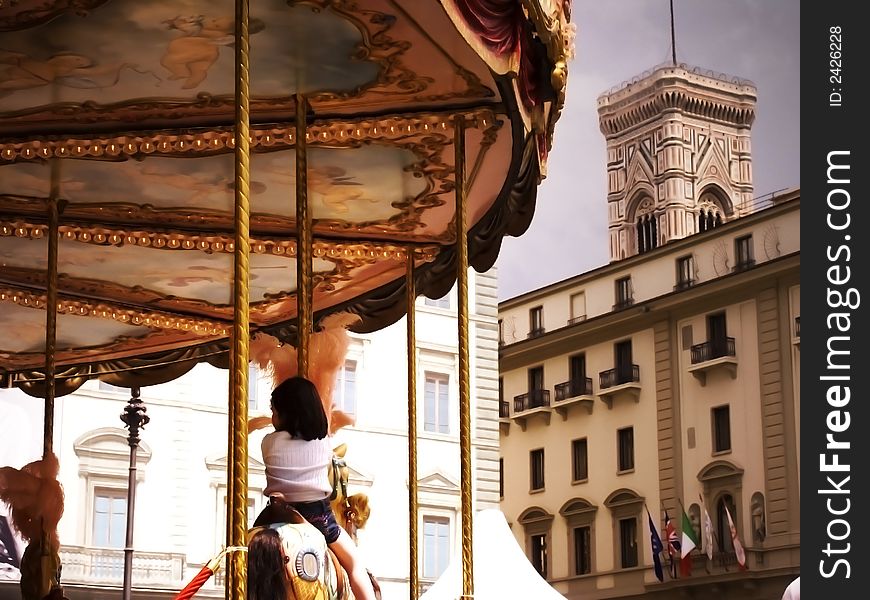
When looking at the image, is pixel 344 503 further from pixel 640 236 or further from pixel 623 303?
pixel 640 236

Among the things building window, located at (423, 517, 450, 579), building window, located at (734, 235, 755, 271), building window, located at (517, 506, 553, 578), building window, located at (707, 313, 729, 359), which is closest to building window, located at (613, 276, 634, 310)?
building window, located at (707, 313, 729, 359)

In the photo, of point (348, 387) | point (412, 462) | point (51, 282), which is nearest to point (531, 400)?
point (348, 387)

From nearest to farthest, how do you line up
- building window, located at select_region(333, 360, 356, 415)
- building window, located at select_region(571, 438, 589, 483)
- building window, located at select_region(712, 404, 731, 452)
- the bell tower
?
building window, located at select_region(333, 360, 356, 415) < building window, located at select_region(712, 404, 731, 452) < building window, located at select_region(571, 438, 589, 483) < the bell tower

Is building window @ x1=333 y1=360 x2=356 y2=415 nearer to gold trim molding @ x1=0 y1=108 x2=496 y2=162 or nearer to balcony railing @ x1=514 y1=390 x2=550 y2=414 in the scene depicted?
balcony railing @ x1=514 y1=390 x2=550 y2=414

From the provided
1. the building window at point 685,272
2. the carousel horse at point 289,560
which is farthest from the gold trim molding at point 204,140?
the building window at point 685,272

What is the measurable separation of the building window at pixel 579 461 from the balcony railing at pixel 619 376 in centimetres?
229

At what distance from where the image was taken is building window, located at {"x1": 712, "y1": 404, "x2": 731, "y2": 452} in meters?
40.3

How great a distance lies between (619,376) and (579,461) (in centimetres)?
324

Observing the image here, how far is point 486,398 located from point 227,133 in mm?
25405

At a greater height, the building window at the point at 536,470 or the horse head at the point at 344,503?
the building window at the point at 536,470

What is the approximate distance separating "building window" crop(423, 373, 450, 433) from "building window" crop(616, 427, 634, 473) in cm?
1211

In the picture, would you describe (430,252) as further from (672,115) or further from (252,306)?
(672,115)

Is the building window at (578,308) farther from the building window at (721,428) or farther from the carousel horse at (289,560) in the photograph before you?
the carousel horse at (289,560)

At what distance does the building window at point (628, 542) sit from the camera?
43219 millimetres
